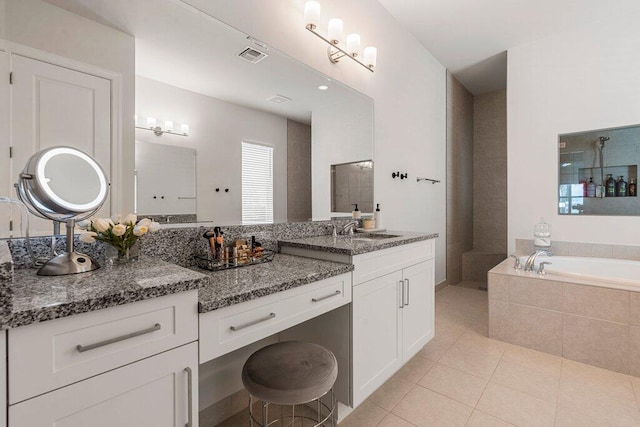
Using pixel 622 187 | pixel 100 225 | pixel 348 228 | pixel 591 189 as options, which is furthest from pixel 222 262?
pixel 622 187

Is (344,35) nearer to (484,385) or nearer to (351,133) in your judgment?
(351,133)

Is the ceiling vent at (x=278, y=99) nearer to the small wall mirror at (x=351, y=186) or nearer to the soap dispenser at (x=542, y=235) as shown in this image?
the small wall mirror at (x=351, y=186)

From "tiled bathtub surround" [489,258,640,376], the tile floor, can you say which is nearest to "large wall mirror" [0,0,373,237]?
the tile floor

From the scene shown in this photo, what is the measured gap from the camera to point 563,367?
201 centimetres

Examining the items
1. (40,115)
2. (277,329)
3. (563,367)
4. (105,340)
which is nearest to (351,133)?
(277,329)

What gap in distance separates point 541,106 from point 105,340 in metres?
4.00

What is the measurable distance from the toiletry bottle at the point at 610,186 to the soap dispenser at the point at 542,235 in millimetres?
573

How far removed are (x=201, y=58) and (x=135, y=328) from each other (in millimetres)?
1260

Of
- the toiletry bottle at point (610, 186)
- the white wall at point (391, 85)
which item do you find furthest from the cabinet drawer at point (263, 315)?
the toiletry bottle at point (610, 186)

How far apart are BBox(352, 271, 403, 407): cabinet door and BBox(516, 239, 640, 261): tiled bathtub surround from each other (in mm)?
2213

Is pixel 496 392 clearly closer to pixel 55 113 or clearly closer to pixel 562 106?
pixel 55 113

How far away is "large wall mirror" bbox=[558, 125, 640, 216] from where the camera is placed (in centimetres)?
277

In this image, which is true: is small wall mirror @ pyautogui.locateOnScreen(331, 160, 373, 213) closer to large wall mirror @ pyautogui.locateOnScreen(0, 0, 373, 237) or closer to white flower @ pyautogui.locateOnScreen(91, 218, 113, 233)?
large wall mirror @ pyautogui.locateOnScreen(0, 0, 373, 237)

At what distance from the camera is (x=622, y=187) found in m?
2.82
